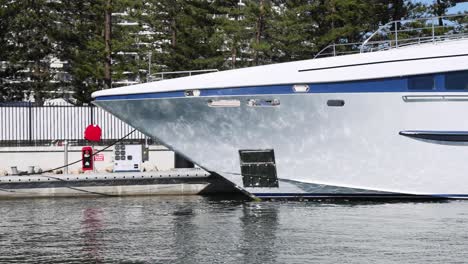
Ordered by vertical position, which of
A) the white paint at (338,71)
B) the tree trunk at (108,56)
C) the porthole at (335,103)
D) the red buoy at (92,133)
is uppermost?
the tree trunk at (108,56)

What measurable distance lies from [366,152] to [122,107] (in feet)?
18.1

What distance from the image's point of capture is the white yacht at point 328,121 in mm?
20469

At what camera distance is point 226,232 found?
17.3 meters

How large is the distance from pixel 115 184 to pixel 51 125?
19.1 feet

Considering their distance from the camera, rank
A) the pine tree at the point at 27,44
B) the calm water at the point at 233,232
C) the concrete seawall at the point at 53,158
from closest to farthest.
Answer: the calm water at the point at 233,232 → the concrete seawall at the point at 53,158 → the pine tree at the point at 27,44

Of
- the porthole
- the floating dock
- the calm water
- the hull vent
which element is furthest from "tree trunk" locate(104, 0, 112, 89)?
the porthole

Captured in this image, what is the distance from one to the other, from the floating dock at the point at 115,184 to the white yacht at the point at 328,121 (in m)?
2.46

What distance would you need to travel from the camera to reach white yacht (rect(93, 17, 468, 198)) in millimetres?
20469

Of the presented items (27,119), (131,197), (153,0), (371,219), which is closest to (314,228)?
(371,219)

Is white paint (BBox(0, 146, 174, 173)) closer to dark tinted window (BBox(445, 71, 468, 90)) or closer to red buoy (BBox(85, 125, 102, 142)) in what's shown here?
red buoy (BBox(85, 125, 102, 142))

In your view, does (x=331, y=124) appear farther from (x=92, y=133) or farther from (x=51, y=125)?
(x=51, y=125)

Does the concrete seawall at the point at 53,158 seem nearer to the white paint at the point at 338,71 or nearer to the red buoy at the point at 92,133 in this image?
the red buoy at the point at 92,133

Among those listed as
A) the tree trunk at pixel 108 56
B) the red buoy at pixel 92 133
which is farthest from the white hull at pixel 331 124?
the tree trunk at pixel 108 56

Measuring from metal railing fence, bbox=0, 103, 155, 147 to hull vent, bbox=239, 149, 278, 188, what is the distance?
7040 mm
